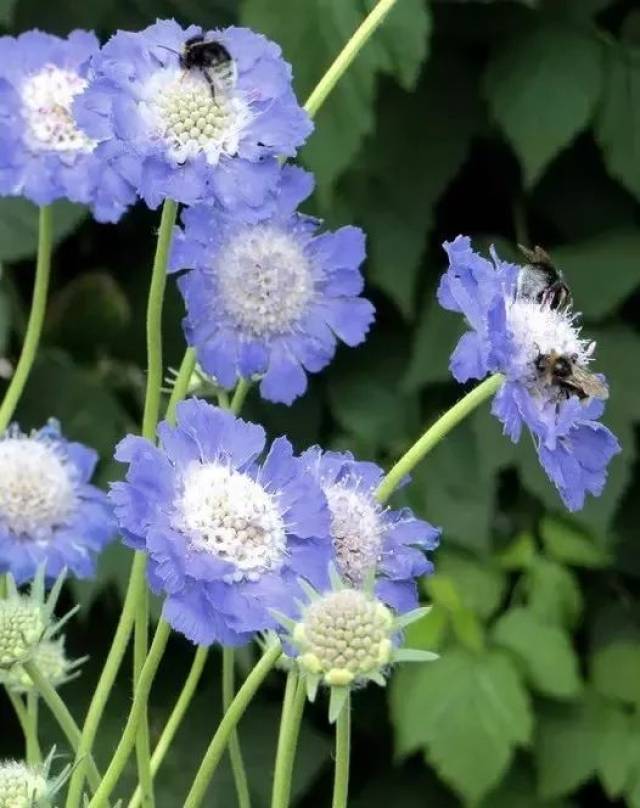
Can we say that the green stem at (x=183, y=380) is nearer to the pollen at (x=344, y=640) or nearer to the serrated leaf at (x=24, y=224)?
the pollen at (x=344, y=640)

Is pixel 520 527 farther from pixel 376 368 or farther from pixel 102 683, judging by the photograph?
pixel 102 683

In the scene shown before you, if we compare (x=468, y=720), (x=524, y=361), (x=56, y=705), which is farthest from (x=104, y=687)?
(x=468, y=720)

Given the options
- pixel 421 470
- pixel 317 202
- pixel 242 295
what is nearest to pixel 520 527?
pixel 421 470

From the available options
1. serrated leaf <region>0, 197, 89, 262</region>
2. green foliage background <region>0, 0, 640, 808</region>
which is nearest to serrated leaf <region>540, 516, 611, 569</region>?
green foliage background <region>0, 0, 640, 808</region>

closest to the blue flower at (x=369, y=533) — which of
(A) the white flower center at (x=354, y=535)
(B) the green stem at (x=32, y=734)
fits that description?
(A) the white flower center at (x=354, y=535)

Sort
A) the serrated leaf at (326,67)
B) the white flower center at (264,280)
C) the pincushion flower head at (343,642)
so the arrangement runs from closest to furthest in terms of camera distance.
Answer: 1. the pincushion flower head at (343,642)
2. the white flower center at (264,280)
3. the serrated leaf at (326,67)

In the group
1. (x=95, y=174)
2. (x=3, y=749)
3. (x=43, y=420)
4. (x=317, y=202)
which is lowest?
(x=3, y=749)

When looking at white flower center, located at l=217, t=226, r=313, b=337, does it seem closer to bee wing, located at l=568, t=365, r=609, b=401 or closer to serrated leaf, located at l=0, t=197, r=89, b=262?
bee wing, located at l=568, t=365, r=609, b=401
